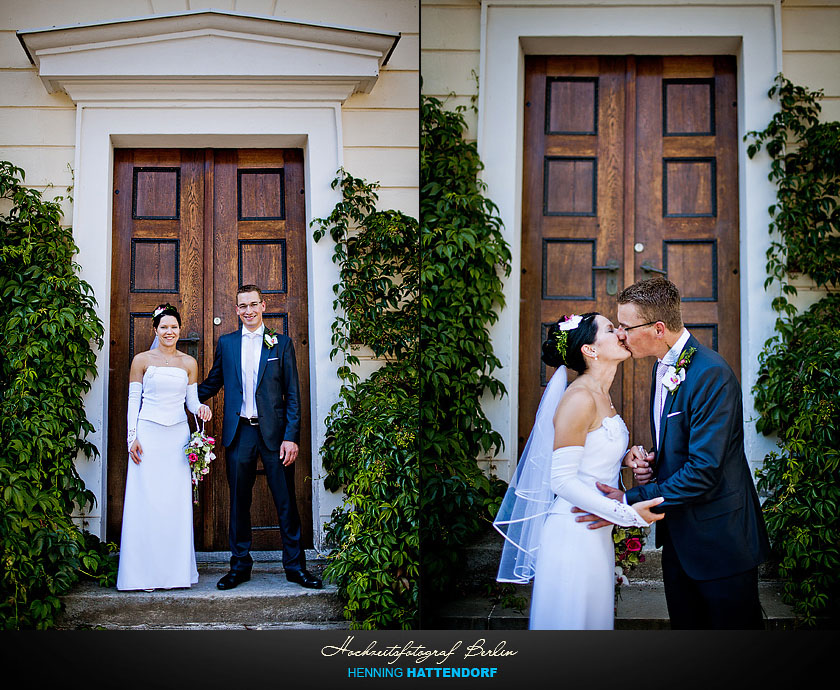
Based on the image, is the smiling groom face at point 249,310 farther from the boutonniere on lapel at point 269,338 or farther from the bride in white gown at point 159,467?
the bride in white gown at point 159,467

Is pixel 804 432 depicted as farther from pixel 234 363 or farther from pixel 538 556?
pixel 234 363

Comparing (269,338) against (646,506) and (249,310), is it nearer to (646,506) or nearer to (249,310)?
(249,310)

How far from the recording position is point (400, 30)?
2.84 m

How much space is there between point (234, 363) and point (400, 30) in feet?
4.20

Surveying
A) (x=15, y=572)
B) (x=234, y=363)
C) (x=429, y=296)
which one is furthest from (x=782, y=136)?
(x=15, y=572)

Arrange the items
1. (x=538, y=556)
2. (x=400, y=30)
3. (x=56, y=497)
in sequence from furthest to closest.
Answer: (x=400, y=30) < (x=56, y=497) < (x=538, y=556)

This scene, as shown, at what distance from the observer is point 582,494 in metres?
2.32

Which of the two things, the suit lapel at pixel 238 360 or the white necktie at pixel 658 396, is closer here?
the white necktie at pixel 658 396

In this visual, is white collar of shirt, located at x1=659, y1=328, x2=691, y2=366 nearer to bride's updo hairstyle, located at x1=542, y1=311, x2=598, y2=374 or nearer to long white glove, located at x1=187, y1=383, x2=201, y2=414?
bride's updo hairstyle, located at x1=542, y1=311, x2=598, y2=374

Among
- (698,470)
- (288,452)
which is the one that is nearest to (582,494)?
(698,470)

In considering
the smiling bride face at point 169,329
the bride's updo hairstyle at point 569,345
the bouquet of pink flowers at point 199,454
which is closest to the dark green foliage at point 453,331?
the bride's updo hairstyle at point 569,345

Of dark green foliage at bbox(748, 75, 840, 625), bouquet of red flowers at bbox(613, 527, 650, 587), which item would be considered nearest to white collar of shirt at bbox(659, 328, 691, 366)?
dark green foliage at bbox(748, 75, 840, 625)

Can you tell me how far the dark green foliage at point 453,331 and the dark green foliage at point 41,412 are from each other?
1.06 m

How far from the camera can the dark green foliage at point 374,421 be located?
269cm
